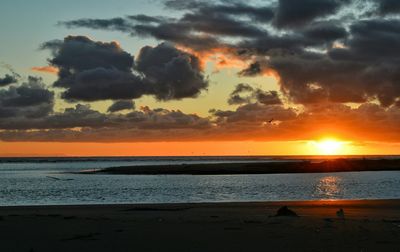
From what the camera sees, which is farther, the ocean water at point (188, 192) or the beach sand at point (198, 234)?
the ocean water at point (188, 192)

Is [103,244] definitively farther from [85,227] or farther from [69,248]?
[85,227]

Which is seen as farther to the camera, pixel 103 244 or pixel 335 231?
pixel 335 231

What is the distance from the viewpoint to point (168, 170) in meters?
147

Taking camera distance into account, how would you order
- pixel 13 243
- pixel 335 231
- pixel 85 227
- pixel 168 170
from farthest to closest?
1. pixel 168 170
2. pixel 85 227
3. pixel 335 231
4. pixel 13 243

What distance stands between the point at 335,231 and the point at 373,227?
246 centimetres

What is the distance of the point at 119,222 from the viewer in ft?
87.7

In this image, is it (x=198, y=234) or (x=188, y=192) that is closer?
(x=198, y=234)

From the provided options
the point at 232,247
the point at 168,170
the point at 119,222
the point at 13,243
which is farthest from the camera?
the point at 168,170

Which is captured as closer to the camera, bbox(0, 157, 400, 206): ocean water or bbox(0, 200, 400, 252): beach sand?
bbox(0, 200, 400, 252): beach sand

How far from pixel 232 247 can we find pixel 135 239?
409 centimetres

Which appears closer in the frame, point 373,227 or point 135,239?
point 135,239

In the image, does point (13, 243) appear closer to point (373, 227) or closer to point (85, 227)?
point (85, 227)

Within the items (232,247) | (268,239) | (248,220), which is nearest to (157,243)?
(232,247)

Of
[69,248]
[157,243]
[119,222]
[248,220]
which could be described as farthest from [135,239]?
[248,220]
